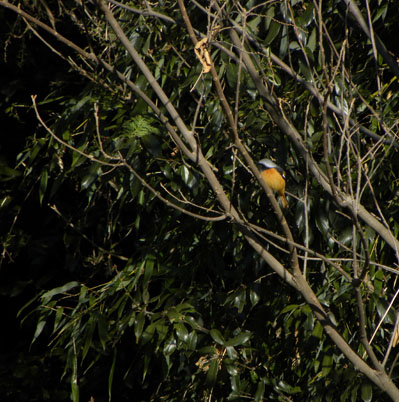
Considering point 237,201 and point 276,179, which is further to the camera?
point 237,201

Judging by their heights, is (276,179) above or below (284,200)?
above

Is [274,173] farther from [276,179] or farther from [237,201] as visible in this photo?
[237,201]

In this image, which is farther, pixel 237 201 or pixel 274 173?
pixel 237 201

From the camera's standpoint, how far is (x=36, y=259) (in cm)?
349

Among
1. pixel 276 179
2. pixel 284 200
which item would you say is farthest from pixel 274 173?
pixel 284 200

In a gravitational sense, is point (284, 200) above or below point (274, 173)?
below

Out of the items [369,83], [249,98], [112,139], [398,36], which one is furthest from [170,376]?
[398,36]

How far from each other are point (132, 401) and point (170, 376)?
0.77 m

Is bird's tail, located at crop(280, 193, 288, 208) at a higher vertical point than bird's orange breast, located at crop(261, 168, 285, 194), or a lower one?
lower

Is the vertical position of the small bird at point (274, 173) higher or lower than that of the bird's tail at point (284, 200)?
higher

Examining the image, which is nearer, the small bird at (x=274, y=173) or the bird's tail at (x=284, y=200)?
the small bird at (x=274, y=173)

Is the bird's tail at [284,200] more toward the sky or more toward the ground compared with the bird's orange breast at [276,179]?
more toward the ground

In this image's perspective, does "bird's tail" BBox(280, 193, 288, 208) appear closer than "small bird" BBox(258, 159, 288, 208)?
No

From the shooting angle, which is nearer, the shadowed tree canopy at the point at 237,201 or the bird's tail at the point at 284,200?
the shadowed tree canopy at the point at 237,201
